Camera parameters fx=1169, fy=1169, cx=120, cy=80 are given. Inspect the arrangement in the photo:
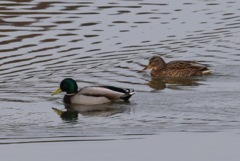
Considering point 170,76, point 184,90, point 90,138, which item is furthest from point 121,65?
point 90,138

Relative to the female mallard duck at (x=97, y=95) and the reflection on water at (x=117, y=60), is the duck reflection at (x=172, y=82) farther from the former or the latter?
the female mallard duck at (x=97, y=95)

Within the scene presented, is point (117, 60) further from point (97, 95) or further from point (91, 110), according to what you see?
point (91, 110)

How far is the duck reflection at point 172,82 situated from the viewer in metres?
22.2

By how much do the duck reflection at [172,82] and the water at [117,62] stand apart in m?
0.02

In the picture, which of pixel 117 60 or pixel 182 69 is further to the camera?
pixel 117 60

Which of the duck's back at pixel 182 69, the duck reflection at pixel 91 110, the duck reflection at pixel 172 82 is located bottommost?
the duck reflection at pixel 172 82

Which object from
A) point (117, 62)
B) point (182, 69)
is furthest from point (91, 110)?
point (117, 62)

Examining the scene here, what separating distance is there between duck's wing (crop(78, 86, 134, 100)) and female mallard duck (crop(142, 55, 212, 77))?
296 centimetres

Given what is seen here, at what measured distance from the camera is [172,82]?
22.8 meters

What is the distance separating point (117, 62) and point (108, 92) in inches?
149

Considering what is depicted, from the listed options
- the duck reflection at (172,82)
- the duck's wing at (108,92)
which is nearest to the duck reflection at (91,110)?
the duck's wing at (108,92)

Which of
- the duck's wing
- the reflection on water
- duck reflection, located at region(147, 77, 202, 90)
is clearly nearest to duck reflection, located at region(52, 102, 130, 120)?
the reflection on water

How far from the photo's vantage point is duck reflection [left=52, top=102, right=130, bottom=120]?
764 inches

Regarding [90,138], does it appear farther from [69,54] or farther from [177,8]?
[177,8]
